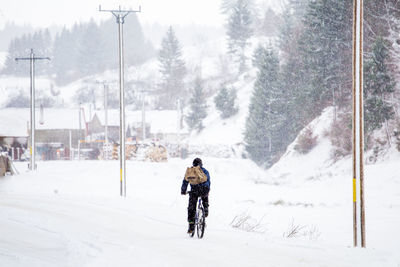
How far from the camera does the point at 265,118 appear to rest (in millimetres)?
54781

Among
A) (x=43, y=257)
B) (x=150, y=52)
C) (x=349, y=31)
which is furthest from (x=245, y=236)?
(x=150, y=52)

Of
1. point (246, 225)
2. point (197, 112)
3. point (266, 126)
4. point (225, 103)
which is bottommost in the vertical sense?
point (246, 225)

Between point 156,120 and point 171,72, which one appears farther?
point 171,72

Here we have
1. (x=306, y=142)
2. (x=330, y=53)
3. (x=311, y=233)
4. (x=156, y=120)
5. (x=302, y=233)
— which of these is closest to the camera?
(x=311, y=233)

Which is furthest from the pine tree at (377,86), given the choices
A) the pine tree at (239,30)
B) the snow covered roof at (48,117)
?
the pine tree at (239,30)

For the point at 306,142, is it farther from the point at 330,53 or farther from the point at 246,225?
the point at 246,225

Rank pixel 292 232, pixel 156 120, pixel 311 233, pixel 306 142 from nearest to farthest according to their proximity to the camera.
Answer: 1. pixel 292 232
2. pixel 311 233
3. pixel 306 142
4. pixel 156 120

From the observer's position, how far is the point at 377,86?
32656 millimetres

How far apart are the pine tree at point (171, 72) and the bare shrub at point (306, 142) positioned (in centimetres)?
6426

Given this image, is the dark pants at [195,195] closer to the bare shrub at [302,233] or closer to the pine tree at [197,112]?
the bare shrub at [302,233]

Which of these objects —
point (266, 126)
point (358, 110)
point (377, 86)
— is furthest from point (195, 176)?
point (266, 126)

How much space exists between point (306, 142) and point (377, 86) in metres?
12.8

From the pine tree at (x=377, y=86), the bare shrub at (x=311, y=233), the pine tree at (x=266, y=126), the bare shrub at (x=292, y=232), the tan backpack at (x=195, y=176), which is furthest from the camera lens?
the pine tree at (x=266, y=126)

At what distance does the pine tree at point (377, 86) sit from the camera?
32166 millimetres
